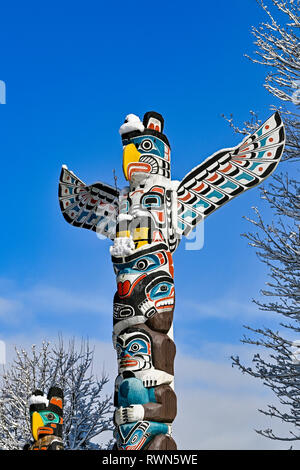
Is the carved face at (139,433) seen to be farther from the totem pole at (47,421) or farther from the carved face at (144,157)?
the carved face at (144,157)

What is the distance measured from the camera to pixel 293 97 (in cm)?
1086

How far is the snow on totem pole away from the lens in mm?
7496

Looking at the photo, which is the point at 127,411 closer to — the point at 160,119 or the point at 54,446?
the point at 54,446

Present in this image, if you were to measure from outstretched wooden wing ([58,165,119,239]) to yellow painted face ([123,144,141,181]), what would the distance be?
1.14 metres

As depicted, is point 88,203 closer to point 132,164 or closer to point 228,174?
point 132,164

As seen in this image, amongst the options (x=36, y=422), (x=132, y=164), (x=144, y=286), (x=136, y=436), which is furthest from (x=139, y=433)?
(x=132, y=164)

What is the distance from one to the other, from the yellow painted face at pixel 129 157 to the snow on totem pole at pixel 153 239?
0.01 metres

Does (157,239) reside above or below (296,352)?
above

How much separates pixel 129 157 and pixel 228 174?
1.35m

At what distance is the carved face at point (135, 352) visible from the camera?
25.0ft

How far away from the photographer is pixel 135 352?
769 centimetres

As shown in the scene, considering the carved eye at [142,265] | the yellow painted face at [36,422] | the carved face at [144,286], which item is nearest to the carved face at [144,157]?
the carved face at [144,286]
